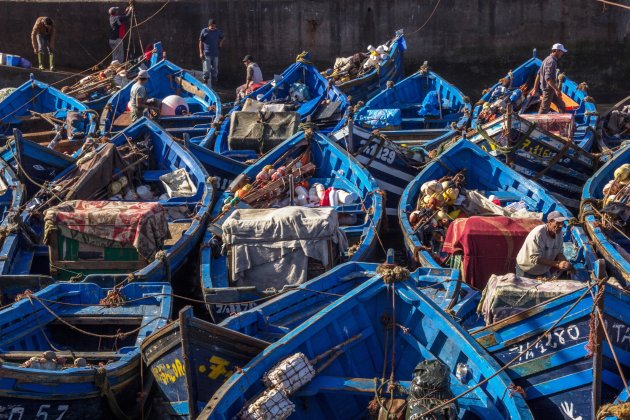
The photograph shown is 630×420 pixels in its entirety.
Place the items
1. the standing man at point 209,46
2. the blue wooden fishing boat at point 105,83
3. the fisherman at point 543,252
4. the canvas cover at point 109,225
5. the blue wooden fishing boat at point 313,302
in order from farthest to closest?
the standing man at point 209,46 < the blue wooden fishing boat at point 105,83 < the canvas cover at point 109,225 < the fisherman at point 543,252 < the blue wooden fishing boat at point 313,302

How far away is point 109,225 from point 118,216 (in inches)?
5.8

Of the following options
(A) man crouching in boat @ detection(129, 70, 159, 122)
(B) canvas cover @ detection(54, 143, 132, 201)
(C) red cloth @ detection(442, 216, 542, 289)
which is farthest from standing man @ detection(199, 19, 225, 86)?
(C) red cloth @ detection(442, 216, 542, 289)

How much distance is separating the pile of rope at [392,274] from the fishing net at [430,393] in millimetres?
1199

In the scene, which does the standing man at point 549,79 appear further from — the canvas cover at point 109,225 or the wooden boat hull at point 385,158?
the canvas cover at point 109,225

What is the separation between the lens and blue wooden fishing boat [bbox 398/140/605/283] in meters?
13.2

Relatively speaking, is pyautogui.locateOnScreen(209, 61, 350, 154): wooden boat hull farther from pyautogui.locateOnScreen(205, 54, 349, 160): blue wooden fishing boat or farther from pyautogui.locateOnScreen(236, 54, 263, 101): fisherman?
pyautogui.locateOnScreen(236, 54, 263, 101): fisherman

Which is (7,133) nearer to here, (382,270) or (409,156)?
(409,156)

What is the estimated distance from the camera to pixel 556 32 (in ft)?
84.4

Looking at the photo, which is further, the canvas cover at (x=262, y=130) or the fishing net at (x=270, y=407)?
the canvas cover at (x=262, y=130)

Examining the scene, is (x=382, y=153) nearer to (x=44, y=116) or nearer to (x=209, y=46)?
(x=44, y=116)

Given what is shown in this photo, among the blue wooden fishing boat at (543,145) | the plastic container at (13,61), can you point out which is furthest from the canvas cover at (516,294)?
the plastic container at (13,61)

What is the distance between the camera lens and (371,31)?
25.9 metres

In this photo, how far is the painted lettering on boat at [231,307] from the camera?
40.1 ft

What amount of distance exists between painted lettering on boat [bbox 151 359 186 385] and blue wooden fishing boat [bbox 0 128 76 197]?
18.2 feet
